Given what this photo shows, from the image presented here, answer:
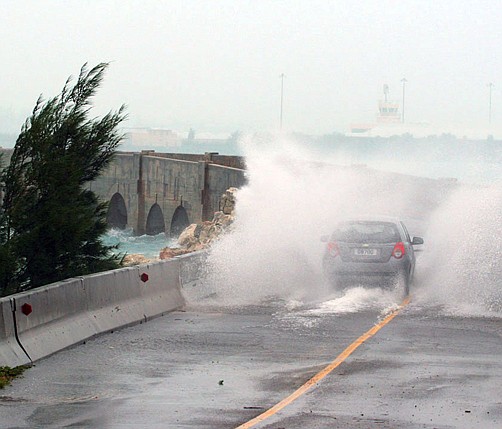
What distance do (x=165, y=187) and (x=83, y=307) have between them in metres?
71.4

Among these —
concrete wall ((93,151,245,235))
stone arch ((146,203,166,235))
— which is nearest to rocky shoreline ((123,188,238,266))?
concrete wall ((93,151,245,235))

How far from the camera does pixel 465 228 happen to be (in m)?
28.6

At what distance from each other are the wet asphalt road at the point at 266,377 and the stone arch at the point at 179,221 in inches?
2654

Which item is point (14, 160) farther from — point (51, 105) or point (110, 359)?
point (110, 359)

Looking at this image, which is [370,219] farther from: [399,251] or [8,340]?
[8,340]

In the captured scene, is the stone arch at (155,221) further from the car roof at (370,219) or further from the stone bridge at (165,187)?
the car roof at (370,219)

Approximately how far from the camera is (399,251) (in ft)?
73.8

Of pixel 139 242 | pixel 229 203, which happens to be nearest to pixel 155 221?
pixel 139 242

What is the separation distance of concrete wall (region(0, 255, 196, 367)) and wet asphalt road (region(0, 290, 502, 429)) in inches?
9.8

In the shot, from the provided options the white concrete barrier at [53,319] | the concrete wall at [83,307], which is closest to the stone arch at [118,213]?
the concrete wall at [83,307]

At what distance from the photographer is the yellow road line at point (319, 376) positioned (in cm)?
1038

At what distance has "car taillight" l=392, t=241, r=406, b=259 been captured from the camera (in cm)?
2244

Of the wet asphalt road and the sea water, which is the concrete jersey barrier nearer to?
the wet asphalt road

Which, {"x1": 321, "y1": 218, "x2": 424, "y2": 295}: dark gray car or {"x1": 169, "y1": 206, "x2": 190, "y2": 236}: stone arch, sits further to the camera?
{"x1": 169, "y1": 206, "x2": 190, "y2": 236}: stone arch
